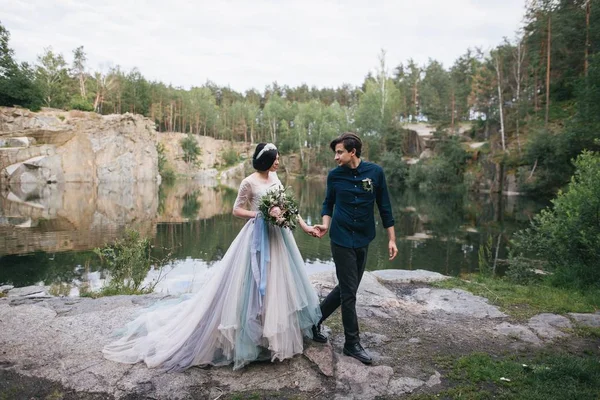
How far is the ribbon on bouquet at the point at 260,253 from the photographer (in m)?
3.95

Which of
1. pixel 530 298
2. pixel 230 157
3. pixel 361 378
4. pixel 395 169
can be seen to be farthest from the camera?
pixel 230 157

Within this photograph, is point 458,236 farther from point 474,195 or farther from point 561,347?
point 474,195

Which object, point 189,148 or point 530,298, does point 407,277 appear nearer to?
point 530,298

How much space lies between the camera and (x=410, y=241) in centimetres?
1784

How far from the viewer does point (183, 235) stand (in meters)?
18.2

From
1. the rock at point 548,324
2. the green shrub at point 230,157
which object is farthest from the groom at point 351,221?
the green shrub at point 230,157

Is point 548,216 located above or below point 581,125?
below

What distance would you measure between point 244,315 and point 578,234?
23.8ft

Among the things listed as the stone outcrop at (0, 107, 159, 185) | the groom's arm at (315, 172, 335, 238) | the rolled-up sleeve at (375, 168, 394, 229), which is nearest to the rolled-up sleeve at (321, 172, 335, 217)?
the groom's arm at (315, 172, 335, 238)

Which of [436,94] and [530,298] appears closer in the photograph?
[530,298]

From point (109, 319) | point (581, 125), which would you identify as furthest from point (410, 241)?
point (581, 125)

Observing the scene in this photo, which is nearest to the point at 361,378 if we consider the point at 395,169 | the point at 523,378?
the point at 523,378

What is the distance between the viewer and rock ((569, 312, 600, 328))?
17.4 ft

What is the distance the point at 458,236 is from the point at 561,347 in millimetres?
15045
